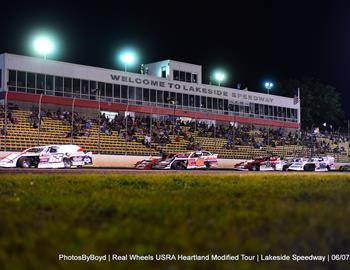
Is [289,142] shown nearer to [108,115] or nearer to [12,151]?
[108,115]

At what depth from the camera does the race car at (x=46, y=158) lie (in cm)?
3508

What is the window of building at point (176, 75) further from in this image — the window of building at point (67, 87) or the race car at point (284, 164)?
the race car at point (284, 164)

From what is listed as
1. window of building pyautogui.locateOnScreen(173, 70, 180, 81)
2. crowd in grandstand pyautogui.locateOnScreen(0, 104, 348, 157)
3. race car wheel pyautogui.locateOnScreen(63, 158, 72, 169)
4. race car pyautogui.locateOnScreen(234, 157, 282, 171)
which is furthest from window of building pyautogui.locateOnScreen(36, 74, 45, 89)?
race car pyautogui.locateOnScreen(234, 157, 282, 171)

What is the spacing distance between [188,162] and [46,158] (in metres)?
12.3

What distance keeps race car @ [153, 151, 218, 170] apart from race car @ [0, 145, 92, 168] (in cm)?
693

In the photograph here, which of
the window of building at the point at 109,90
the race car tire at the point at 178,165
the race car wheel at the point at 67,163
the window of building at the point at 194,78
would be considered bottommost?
the race car tire at the point at 178,165

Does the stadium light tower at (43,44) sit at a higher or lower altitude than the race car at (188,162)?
higher

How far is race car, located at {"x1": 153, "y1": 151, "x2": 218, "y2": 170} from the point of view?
42.3 m

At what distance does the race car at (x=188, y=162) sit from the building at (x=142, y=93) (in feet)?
44.3

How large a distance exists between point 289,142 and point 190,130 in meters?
16.1

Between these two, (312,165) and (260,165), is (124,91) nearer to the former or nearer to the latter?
(260,165)

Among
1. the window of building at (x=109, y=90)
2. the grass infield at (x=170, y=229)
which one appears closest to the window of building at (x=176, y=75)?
the window of building at (x=109, y=90)

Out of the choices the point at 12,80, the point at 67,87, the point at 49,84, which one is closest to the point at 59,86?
the point at 67,87

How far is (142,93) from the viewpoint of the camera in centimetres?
6162
